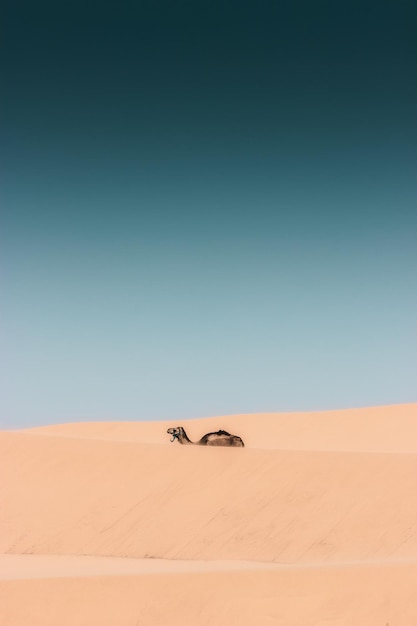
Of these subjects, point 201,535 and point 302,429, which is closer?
point 201,535

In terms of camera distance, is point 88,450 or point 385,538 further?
point 88,450

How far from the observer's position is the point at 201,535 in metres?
19.2

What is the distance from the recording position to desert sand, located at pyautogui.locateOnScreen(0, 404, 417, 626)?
504 inches

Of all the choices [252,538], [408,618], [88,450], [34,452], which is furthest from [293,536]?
[34,452]

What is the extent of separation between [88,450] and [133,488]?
3.02m

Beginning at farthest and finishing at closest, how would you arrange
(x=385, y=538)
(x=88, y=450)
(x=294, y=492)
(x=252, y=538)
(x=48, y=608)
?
(x=88, y=450)
(x=294, y=492)
(x=252, y=538)
(x=385, y=538)
(x=48, y=608)

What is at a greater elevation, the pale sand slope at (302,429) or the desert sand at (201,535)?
the pale sand slope at (302,429)

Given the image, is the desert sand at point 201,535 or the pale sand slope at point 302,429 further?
the pale sand slope at point 302,429

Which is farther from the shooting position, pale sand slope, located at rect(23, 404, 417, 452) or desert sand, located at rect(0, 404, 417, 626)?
pale sand slope, located at rect(23, 404, 417, 452)

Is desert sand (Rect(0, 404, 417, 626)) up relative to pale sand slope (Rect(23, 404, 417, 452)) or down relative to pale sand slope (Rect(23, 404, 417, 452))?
down

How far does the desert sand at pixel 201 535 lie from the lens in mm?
12789

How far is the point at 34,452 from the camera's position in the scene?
2461cm

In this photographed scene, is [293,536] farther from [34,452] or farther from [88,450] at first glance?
[34,452]

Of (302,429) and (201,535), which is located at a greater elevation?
(302,429)
